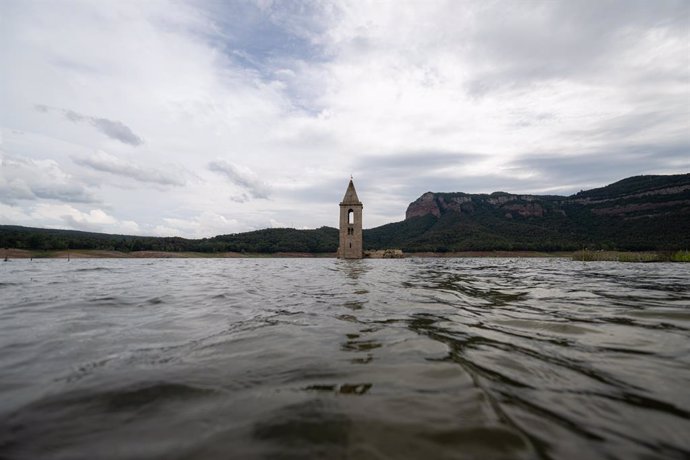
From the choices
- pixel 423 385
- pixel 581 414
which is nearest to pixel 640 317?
pixel 581 414

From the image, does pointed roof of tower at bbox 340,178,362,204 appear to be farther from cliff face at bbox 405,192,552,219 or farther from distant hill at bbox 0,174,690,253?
cliff face at bbox 405,192,552,219

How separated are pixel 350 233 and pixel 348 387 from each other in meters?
73.8

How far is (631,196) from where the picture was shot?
360ft

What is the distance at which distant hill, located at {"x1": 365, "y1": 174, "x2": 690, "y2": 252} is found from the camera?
82250 mm

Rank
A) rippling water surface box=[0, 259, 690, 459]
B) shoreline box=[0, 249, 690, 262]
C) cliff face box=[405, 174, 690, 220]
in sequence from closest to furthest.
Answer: rippling water surface box=[0, 259, 690, 459]
shoreline box=[0, 249, 690, 262]
cliff face box=[405, 174, 690, 220]

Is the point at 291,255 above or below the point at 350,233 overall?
below

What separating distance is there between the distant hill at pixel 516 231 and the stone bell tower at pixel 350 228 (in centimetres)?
2764

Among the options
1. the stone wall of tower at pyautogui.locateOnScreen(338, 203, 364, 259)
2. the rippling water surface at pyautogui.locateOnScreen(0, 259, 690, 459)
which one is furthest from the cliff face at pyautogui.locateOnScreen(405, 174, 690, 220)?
the rippling water surface at pyautogui.locateOnScreen(0, 259, 690, 459)

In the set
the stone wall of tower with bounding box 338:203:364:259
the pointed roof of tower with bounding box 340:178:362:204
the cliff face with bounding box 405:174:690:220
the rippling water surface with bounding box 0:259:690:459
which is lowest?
the rippling water surface with bounding box 0:259:690:459

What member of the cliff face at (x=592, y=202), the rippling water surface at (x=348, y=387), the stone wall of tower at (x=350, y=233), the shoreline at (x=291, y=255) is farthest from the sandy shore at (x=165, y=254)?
the rippling water surface at (x=348, y=387)

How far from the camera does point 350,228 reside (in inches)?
3034

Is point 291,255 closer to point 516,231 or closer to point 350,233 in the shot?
point 350,233

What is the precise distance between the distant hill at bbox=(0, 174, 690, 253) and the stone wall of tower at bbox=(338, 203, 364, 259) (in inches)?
1086

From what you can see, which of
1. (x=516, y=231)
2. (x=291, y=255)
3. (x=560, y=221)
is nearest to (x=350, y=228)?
(x=291, y=255)
